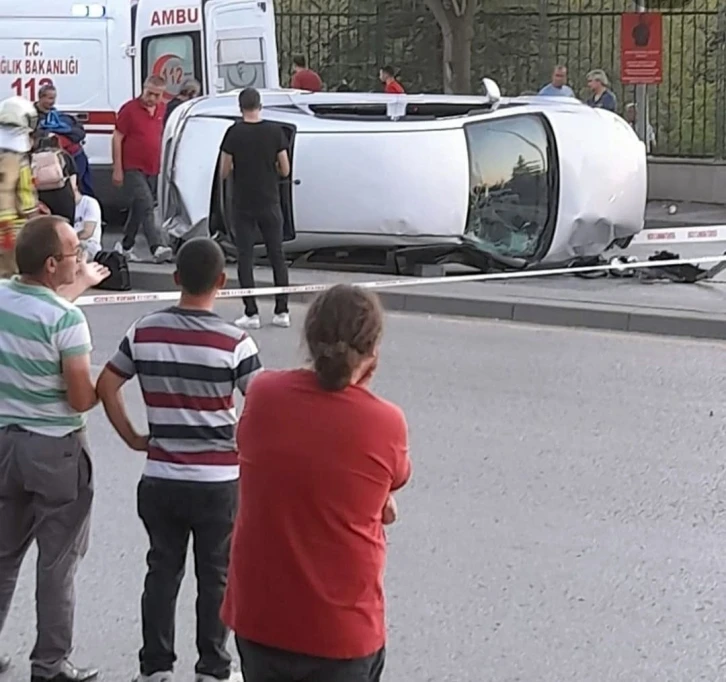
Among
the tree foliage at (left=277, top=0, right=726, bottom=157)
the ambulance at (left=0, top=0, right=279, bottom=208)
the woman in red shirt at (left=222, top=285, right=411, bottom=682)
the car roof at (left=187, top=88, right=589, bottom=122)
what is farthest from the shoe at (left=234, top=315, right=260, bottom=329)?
the tree foliage at (left=277, top=0, right=726, bottom=157)

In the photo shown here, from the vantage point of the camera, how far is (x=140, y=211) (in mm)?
14367

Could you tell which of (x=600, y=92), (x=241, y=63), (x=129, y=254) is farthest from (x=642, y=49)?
(x=129, y=254)

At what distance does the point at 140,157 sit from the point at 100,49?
279 cm

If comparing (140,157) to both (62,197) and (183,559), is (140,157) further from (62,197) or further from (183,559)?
(183,559)

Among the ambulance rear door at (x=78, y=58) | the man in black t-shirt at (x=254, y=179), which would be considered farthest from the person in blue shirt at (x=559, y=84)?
the man in black t-shirt at (x=254, y=179)

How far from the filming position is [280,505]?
313cm

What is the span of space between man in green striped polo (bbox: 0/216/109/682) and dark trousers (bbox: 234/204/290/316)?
633cm

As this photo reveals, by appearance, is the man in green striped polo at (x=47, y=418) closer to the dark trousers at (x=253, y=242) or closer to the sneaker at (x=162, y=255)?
the dark trousers at (x=253, y=242)

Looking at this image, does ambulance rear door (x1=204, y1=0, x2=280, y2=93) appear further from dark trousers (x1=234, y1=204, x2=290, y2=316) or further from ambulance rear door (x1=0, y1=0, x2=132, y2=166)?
dark trousers (x1=234, y1=204, x2=290, y2=316)

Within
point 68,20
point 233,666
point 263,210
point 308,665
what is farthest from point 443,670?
point 68,20

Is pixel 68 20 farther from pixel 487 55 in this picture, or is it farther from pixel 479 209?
pixel 487 55

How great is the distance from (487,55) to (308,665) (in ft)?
74.7

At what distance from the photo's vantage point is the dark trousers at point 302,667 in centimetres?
311

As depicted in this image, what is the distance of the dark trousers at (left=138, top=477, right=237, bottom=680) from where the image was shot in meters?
4.15
